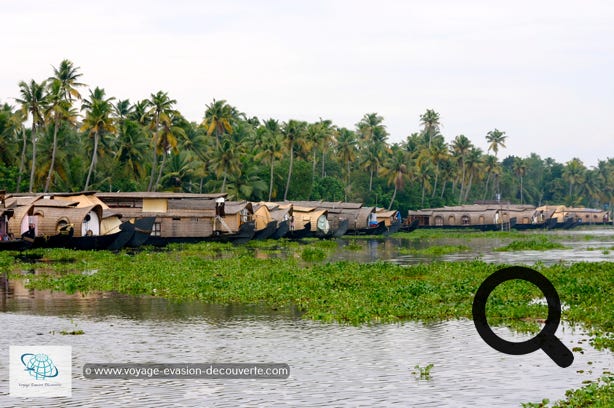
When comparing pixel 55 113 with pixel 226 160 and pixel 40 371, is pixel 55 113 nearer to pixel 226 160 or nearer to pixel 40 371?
pixel 226 160

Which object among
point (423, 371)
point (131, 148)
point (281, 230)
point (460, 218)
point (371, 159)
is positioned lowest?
point (423, 371)

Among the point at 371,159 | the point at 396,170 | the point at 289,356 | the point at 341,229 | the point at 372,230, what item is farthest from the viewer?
the point at 371,159

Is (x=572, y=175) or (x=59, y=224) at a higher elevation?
(x=572, y=175)

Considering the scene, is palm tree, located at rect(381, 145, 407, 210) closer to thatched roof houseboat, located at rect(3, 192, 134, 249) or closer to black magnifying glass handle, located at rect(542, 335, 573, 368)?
thatched roof houseboat, located at rect(3, 192, 134, 249)

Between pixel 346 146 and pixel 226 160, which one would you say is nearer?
pixel 226 160

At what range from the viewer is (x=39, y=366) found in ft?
53.3

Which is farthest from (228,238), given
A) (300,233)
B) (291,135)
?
(291,135)

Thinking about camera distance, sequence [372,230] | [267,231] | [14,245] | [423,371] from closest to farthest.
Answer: [423,371], [14,245], [267,231], [372,230]

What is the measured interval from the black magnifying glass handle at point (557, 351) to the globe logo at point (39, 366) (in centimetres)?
941

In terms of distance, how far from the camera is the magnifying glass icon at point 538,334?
1769cm

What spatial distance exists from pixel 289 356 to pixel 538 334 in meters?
5.84

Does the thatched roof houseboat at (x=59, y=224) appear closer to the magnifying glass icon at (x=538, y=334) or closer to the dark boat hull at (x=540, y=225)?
the magnifying glass icon at (x=538, y=334)

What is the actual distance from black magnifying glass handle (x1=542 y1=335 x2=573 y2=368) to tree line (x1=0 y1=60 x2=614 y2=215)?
51.6 metres

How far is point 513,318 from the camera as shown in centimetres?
2169
